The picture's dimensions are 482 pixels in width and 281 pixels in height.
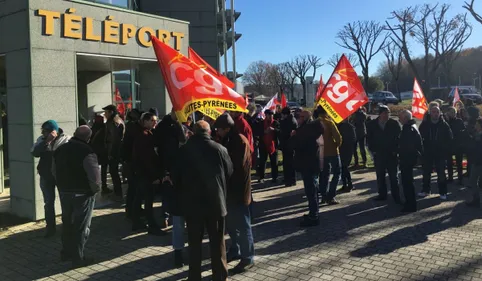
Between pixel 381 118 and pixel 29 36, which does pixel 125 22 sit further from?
pixel 381 118

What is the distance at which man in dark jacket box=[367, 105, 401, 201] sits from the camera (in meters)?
7.88

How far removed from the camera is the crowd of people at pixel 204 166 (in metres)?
4.61

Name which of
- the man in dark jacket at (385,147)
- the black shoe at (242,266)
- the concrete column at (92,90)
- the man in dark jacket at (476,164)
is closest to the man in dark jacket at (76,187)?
the black shoe at (242,266)

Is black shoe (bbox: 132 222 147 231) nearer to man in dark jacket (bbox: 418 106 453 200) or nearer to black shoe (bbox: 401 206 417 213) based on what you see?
black shoe (bbox: 401 206 417 213)

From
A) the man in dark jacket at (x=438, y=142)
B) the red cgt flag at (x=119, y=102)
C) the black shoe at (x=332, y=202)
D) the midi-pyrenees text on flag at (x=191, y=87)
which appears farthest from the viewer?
the red cgt flag at (x=119, y=102)

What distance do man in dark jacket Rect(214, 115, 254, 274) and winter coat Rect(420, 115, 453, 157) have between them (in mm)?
5028

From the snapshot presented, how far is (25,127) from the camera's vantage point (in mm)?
7207

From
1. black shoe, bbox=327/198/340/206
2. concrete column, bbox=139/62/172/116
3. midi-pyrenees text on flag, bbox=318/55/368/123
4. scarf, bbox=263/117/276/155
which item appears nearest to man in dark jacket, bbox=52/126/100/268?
midi-pyrenees text on flag, bbox=318/55/368/123

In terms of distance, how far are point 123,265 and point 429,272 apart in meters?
3.70

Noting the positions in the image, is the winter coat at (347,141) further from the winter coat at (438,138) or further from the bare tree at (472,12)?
the bare tree at (472,12)

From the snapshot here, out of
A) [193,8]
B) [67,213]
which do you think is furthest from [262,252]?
[193,8]

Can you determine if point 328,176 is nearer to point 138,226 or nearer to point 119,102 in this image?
point 138,226

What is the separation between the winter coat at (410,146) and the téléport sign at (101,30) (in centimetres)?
522

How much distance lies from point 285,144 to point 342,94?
8.91 feet
